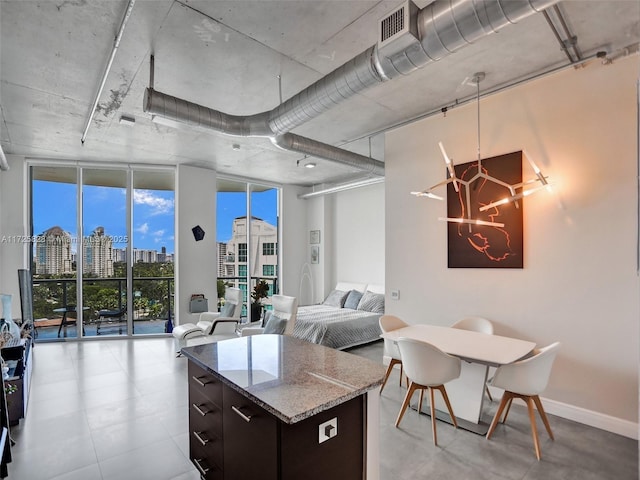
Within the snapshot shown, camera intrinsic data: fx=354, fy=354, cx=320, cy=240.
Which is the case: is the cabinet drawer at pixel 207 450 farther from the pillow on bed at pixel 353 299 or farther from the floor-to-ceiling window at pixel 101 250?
the floor-to-ceiling window at pixel 101 250

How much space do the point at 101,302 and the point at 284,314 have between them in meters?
3.84

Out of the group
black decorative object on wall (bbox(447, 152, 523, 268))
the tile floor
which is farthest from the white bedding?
black decorative object on wall (bbox(447, 152, 523, 268))

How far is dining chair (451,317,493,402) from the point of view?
341cm

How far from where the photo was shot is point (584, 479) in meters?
2.26

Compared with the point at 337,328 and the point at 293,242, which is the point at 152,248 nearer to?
the point at 293,242

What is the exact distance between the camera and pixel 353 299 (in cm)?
667

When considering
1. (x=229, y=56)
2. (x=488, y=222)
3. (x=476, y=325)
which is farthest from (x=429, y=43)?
(x=476, y=325)

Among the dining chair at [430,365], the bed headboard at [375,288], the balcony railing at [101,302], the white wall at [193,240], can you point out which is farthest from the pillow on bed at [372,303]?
the balcony railing at [101,302]

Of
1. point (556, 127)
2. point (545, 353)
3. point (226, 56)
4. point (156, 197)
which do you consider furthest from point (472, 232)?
point (156, 197)

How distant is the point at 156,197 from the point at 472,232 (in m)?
5.43

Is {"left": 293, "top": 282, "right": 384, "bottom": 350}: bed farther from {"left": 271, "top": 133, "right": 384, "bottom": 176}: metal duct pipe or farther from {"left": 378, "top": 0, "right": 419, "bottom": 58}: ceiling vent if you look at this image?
{"left": 378, "top": 0, "right": 419, "bottom": 58}: ceiling vent

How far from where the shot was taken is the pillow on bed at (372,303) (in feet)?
20.4

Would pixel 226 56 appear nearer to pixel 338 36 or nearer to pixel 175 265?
pixel 338 36

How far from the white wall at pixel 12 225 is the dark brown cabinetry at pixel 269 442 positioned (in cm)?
530
